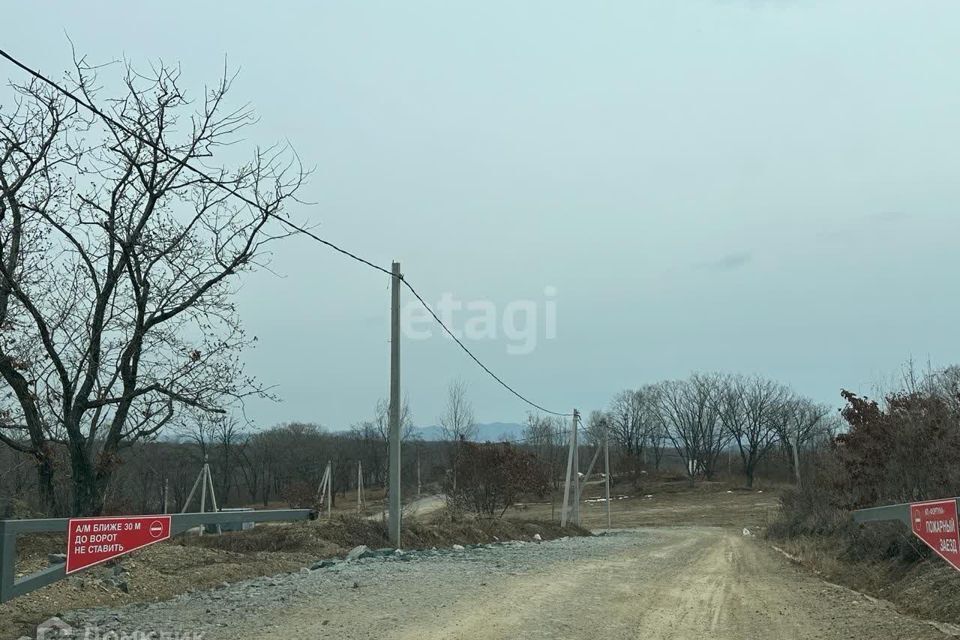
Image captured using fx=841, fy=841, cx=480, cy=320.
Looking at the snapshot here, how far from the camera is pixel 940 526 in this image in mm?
7348

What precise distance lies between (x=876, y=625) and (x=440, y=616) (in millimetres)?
4615

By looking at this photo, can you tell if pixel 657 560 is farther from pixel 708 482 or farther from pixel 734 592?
Result: pixel 708 482

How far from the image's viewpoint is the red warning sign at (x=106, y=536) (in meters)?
7.33

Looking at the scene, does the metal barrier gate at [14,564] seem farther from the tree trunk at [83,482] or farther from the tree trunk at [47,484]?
the tree trunk at [47,484]

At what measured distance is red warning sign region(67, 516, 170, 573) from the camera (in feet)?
24.0

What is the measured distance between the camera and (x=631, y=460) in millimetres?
99875

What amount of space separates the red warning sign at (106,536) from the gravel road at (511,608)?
3.37 ft

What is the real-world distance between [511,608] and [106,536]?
465 centimetres

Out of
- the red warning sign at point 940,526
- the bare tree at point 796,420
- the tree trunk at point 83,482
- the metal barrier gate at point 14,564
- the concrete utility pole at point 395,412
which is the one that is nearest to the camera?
the metal barrier gate at point 14,564

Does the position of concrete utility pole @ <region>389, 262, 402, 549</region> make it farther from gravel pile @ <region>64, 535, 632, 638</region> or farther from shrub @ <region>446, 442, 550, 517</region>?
shrub @ <region>446, 442, 550, 517</region>
